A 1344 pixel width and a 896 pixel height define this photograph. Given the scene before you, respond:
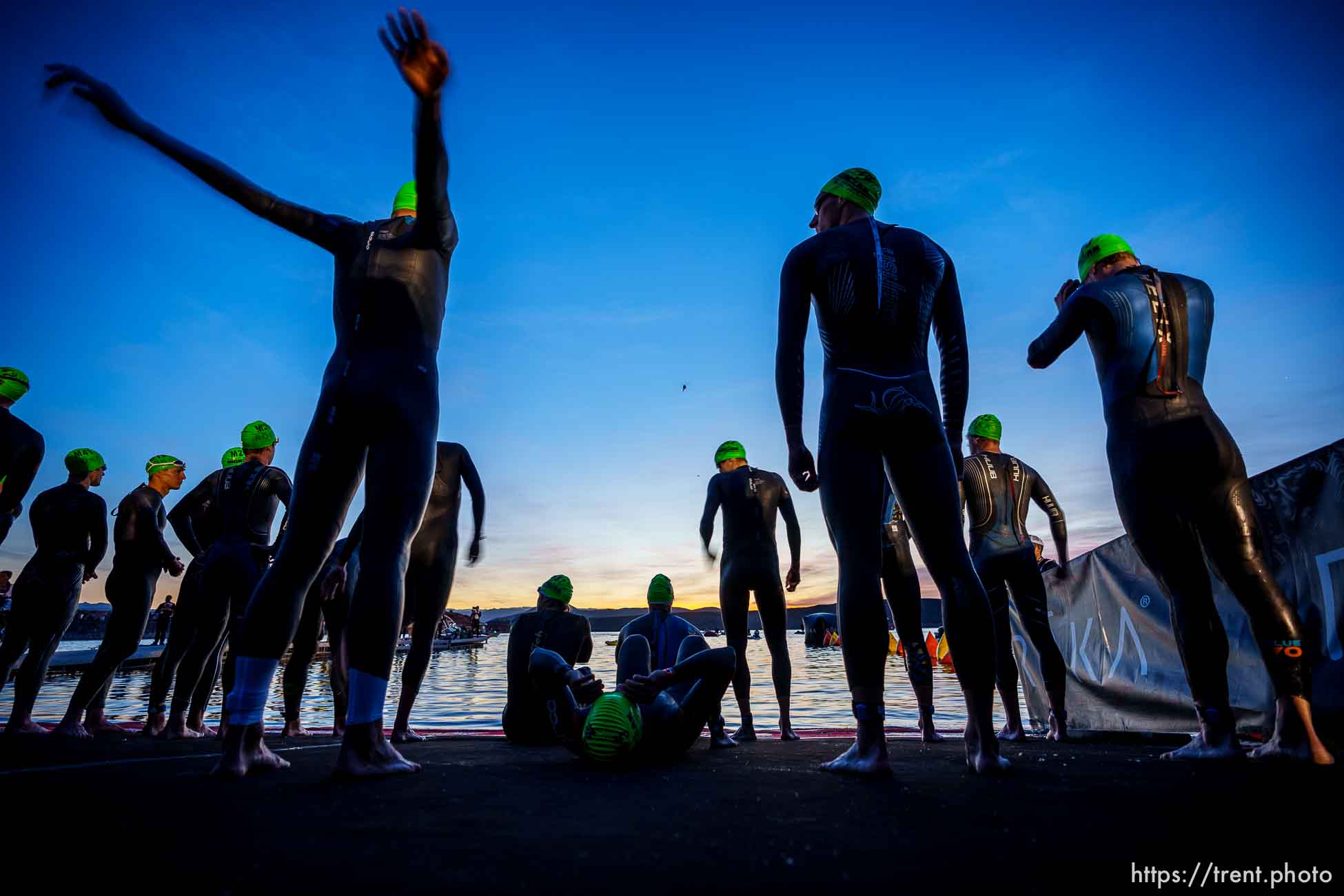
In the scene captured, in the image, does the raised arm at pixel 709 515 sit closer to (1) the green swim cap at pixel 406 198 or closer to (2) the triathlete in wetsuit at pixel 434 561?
(2) the triathlete in wetsuit at pixel 434 561

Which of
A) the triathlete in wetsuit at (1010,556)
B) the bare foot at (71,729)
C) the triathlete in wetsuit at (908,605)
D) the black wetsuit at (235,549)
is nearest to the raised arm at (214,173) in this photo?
the black wetsuit at (235,549)

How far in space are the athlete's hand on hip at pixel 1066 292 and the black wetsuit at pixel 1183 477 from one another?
0.34m

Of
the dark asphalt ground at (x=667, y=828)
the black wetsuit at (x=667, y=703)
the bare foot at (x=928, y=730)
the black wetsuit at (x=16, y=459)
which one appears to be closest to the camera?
the dark asphalt ground at (x=667, y=828)

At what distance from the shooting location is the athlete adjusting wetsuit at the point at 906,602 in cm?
577

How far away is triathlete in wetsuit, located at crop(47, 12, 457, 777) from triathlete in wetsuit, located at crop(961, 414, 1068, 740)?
4.54 metres

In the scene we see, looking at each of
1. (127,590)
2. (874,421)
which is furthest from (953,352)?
(127,590)

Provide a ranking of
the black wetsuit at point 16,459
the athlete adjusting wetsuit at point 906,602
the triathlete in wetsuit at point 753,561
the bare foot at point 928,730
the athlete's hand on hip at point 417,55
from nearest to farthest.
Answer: the athlete's hand on hip at point 417,55 → the black wetsuit at point 16,459 → the bare foot at point 928,730 → the athlete adjusting wetsuit at point 906,602 → the triathlete in wetsuit at point 753,561

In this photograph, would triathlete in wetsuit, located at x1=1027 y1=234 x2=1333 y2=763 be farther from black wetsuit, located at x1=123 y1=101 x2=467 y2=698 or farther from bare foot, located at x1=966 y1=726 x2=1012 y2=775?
black wetsuit, located at x1=123 y1=101 x2=467 y2=698

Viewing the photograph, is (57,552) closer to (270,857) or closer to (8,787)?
(8,787)

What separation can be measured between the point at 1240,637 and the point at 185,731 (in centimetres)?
773

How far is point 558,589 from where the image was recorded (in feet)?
20.0

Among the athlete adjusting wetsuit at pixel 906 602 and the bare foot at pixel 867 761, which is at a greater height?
the athlete adjusting wetsuit at pixel 906 602

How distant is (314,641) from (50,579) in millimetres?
2198

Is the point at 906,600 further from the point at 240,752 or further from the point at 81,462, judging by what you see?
the point at 81,462
